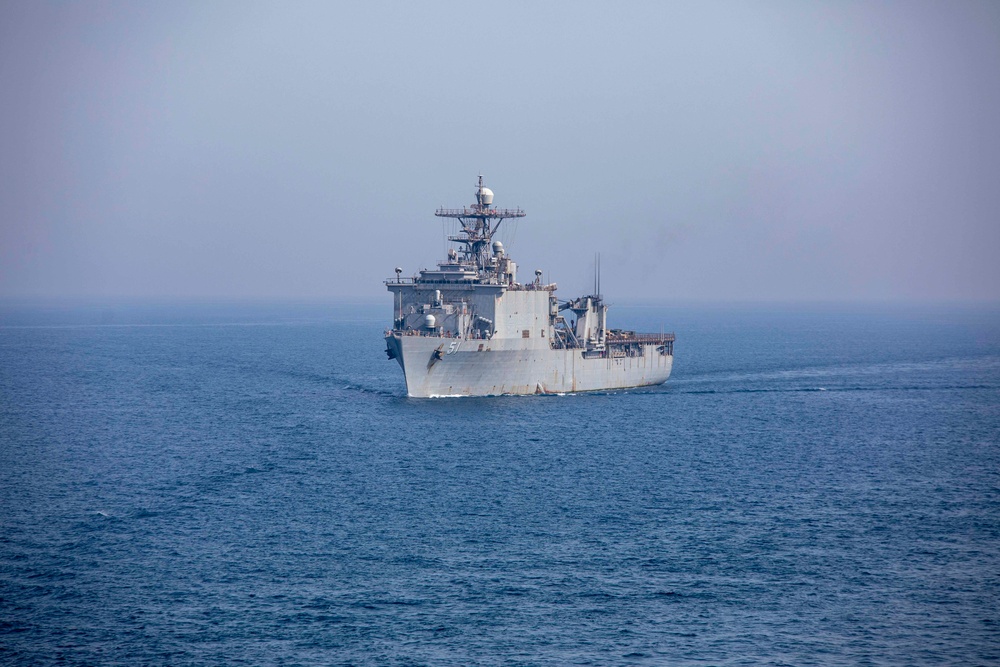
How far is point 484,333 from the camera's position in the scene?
59031mm

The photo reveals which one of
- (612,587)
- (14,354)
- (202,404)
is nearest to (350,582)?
(612,587)

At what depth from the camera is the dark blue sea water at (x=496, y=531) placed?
24141mm

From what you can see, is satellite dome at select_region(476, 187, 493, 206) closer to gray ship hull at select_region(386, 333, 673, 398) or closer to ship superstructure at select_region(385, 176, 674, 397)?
ship superstructure at select_region(385, 176, 674, 397)

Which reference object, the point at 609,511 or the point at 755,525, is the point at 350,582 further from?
the point at 755,525

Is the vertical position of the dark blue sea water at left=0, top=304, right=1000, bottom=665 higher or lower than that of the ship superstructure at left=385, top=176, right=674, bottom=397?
lower

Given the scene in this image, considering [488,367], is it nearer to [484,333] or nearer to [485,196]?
[484,333]

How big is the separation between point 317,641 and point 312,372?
57168mm

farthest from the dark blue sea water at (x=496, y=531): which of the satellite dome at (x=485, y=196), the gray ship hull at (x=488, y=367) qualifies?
the satellite dome at (x=485, y=196)

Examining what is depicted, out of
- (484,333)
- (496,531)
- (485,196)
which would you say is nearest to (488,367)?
(484,333)

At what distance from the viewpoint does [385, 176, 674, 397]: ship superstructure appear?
188ft

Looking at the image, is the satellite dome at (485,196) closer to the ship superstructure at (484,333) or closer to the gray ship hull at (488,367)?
the ship superstructure at (484,333)

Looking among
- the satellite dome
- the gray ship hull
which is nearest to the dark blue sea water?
the gray ship hull

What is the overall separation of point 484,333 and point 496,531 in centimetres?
2771

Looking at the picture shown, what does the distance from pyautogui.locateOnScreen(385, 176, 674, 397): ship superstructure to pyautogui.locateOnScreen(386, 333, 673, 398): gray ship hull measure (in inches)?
2.6
